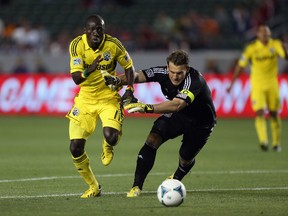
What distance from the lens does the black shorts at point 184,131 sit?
1100 cm

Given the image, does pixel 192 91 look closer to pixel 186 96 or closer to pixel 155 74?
pixel 186 96

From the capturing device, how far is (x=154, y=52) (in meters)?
30.4

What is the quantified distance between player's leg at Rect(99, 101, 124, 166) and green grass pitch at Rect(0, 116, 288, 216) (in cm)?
54

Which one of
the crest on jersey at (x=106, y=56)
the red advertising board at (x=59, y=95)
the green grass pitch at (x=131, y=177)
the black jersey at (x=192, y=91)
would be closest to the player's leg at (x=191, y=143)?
the black jersey at (x=192, y=91)

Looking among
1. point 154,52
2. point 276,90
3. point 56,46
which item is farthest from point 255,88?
point 56,46

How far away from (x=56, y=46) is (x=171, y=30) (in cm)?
431

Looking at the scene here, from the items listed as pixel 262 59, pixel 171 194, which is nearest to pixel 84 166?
pixel 171 194

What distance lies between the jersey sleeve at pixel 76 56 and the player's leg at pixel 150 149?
4.09ft

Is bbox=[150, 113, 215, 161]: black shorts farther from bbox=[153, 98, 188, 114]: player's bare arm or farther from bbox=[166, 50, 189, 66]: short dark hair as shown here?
bbox=[166, 50, 189, 66]: short dark hair

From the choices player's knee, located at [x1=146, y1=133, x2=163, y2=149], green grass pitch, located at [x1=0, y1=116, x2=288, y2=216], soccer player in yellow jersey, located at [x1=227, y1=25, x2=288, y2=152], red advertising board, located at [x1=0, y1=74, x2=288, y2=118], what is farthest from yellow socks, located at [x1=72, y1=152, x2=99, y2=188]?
red advertising board, located at [x1=0, y1=74, x2=288, y2=118]

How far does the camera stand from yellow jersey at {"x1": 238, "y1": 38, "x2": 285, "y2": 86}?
18.4 meters

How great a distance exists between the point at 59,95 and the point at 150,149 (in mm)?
16716

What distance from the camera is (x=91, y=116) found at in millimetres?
11070

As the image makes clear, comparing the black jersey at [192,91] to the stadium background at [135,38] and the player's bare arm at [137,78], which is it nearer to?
the player's bare arm at [137,78]
